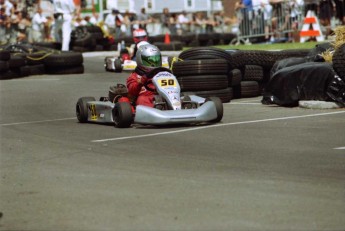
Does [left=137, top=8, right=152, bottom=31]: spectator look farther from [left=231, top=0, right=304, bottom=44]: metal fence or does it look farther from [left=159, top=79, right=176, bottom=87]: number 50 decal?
[left=159, top=79, right=176, bottom=87]: number 50 decal

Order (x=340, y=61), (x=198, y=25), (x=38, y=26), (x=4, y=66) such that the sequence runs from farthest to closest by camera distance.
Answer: (x=198, y=25) < (x=38, y=26) < (x=4, y=66) < (x=340, y=61)

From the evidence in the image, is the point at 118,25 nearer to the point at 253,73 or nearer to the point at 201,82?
the point at 253,73

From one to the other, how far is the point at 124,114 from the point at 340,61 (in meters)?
2.84

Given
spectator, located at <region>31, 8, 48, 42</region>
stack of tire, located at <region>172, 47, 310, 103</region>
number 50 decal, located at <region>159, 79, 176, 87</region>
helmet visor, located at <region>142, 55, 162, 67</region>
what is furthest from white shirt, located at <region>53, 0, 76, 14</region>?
number 50 decal, located at <region>159, 79, 176, 87</region>

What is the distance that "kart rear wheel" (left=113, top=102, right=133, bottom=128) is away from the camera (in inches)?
427

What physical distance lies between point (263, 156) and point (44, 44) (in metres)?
21.2

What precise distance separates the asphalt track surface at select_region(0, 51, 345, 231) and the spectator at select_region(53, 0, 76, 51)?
16461 mm

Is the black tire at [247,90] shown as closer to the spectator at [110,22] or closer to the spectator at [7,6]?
the spectator at [7,6]

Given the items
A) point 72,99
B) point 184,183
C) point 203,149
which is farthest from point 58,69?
point 184,183

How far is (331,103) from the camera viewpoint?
12219 millimetres

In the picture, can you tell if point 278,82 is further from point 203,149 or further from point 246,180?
point 246,180

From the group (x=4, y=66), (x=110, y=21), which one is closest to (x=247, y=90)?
(x=4, y=66)

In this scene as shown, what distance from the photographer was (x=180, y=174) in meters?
7.52

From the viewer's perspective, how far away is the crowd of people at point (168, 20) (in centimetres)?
2650
